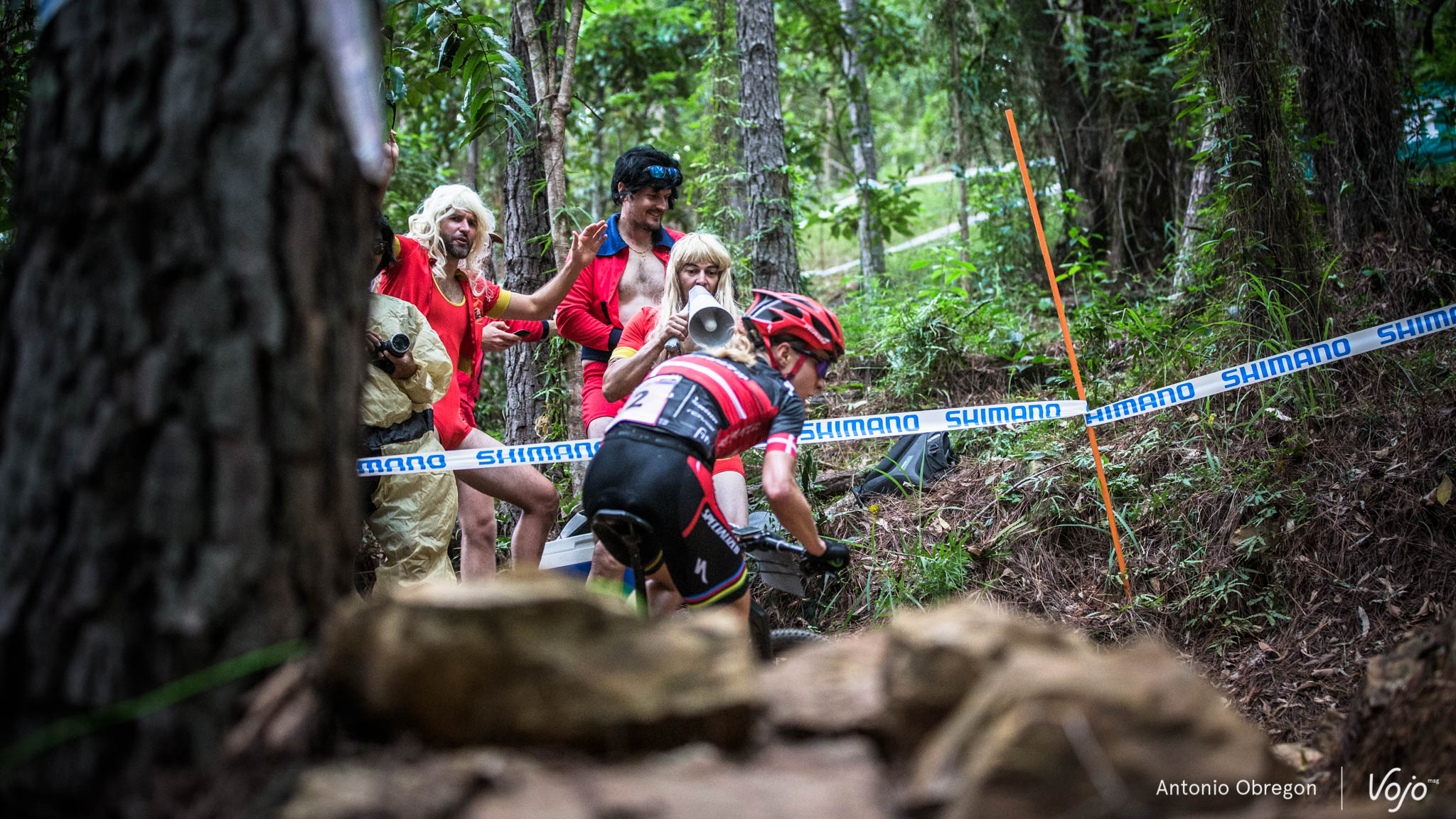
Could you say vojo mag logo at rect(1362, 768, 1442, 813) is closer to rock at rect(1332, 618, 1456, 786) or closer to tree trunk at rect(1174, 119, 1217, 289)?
rock at rect(1332, 618, 1456, 786)

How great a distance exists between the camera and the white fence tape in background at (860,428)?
4297 mm

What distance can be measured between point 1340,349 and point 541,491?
3.92 m

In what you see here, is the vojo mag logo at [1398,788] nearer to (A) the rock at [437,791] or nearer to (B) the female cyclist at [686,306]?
(A) the rock at [437,791]

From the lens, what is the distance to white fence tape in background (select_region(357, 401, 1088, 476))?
169 inches

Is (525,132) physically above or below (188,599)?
above

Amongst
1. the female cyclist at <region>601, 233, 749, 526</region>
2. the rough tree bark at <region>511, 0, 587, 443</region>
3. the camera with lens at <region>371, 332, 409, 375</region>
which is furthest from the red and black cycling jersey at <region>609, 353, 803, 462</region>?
the rough tree bark at <region>511, 0, 587, 443</region>

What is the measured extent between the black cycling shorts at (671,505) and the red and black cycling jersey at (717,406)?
6cm

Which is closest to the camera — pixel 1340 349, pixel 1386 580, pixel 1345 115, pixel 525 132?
pixel 1386 580

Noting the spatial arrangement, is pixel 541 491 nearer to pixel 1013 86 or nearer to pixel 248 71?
pixel 248 71

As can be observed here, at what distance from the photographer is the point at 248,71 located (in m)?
1.48

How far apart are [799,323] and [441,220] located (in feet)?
6.61

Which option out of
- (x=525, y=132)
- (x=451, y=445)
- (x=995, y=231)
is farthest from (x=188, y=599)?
(x=995, y=231)

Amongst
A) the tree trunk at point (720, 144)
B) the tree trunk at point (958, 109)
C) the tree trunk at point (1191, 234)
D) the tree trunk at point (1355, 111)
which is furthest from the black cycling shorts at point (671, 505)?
the tree trunk at point (958, 109)

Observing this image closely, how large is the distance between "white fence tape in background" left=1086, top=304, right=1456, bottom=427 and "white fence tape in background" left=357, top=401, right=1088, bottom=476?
252 millimetres
